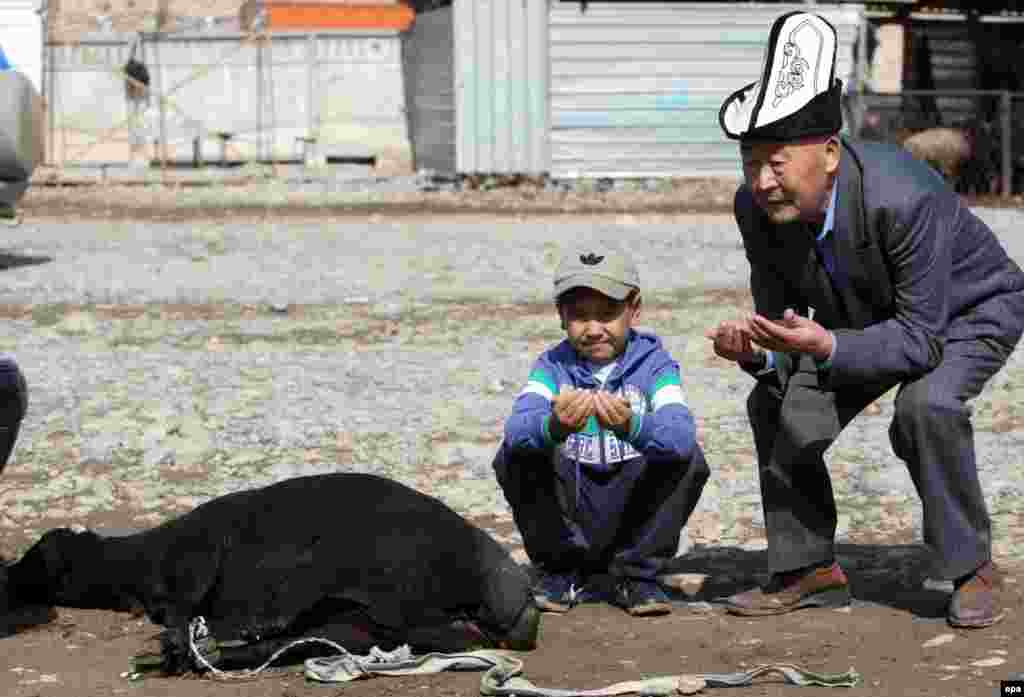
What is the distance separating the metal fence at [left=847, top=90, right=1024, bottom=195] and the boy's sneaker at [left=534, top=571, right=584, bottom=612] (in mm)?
16299

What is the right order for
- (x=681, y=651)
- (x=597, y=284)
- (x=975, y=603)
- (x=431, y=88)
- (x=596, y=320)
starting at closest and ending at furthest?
(x=681, y=651)
(x=975, y=603)
(x=597, y=284)
(x=596, y=320)
(x=431, y=88)

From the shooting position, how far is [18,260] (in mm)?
15109

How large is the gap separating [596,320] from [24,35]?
2201 centimetres

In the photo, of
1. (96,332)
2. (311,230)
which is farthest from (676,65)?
(96,332)

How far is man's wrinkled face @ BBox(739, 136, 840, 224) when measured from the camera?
475 centimetres

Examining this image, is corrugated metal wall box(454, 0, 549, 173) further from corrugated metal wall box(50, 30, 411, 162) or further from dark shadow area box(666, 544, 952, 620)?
dark shadow area box(666, 544, 952, 620)

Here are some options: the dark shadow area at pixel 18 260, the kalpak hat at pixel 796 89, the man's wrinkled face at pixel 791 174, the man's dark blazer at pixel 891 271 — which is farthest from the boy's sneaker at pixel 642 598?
the dark shadow area at pixel 18 260

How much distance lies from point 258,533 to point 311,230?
43.5 ft

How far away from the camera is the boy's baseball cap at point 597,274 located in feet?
16.2

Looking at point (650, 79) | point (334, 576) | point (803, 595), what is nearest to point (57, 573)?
point (334, 576)

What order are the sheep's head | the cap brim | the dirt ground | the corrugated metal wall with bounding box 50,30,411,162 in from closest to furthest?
the dirt ground
the cap brim
the sheep's head
the corrugated metal wall with bounding box 50,30,411,162

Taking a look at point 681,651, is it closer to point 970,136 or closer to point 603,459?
point 603,459

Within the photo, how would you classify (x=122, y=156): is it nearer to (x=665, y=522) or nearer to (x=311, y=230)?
(x=311, y=230)

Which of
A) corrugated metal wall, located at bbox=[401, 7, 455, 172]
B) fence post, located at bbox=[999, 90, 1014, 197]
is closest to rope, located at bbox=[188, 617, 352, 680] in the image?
fence post, located at bbox=[999, 90, 1014, 197]
